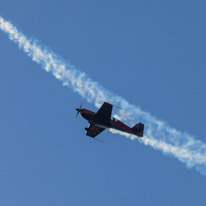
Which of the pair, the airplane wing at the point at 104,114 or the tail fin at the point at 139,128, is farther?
the tail fin at the point at 139,128

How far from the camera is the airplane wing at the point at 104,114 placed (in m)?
83.6

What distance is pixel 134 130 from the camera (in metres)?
90.3

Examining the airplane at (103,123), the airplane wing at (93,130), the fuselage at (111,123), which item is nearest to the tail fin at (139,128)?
the airplane at (103,123)

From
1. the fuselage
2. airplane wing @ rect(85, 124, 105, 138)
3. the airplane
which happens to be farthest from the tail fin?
airplane wing @ rect(85, 124, 105, 138)

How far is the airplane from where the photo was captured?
84312 mm

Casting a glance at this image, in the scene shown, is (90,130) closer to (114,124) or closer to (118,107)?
(114,124)

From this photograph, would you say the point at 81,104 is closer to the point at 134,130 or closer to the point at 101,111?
the point at 101,111

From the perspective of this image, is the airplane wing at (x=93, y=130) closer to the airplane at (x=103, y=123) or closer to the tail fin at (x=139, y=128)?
the airplane at (x=103, y=123)

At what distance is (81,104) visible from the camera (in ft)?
287

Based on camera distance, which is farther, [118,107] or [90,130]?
[90,130]

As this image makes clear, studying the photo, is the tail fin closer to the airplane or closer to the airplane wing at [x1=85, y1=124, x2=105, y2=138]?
the airplane

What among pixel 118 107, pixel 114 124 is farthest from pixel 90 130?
pixel 118 107

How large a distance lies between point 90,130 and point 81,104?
650 cm

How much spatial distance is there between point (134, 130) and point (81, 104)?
1098 centimetres
